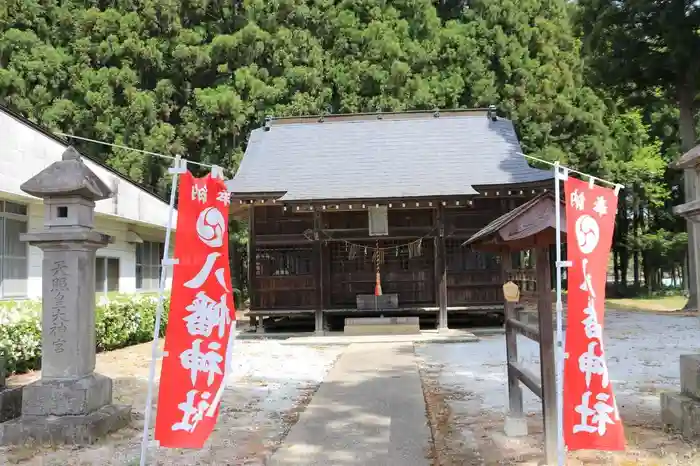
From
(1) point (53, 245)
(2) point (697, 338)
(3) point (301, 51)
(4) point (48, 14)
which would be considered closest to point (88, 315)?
(1) point (53, 245)

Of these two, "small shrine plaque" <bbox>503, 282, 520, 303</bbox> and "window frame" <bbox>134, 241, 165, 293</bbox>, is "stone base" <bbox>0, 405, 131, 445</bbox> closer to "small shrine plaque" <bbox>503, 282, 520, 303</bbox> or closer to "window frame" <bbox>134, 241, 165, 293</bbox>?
"small shrine plaque" <bbox>503, 282, 520, 303</bbox>

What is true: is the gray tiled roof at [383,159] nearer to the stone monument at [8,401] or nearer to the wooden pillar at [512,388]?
the wooden pillar at [512,388]

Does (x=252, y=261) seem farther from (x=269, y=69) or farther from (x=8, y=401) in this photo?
(x=269, y=69)

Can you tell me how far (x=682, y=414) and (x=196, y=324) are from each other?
423 cm

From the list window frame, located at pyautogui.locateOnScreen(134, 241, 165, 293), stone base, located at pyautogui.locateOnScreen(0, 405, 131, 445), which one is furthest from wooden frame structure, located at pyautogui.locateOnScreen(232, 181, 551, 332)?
stone base, located at pyautogui.locateOnScreen(0, 405, 131, 445)

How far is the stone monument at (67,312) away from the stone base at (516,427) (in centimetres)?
373

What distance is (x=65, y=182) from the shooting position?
5.43m

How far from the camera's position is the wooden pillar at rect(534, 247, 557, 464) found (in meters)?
4.31

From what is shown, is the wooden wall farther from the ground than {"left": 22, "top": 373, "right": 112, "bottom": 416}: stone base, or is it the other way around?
the wooden wall

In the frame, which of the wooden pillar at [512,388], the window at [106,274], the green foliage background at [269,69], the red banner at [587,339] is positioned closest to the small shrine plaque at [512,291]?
the wooden pillar at [512,388]

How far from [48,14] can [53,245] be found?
20.8 m

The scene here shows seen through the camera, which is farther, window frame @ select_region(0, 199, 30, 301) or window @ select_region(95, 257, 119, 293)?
window @ select_region(95, 257, 119, 293)

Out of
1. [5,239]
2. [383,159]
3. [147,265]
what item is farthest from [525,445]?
[147,265]

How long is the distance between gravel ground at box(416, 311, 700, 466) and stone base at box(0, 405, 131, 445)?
3147mm
